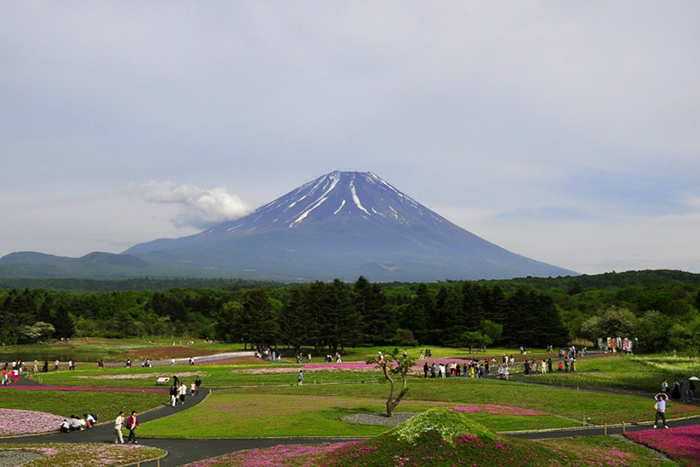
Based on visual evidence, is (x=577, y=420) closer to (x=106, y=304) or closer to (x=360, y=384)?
(x=360, y=384)

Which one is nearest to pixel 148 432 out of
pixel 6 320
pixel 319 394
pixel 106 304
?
pixel 319 394

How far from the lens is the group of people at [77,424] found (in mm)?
30475

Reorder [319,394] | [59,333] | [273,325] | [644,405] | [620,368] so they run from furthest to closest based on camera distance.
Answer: [59,333] → [273,325] → [620,368] → [319,394] → [644,405]

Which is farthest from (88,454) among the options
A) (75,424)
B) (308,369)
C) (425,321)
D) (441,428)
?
(425,321)

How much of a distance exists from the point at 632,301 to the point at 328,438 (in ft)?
314

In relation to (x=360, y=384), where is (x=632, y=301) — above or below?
above

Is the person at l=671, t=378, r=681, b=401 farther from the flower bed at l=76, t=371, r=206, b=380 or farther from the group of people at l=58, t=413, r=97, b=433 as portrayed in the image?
the flower bed at l=76, t=371, r=206, b=380

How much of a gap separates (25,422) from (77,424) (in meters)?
3.34

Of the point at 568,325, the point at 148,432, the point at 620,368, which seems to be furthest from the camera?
the point at 568,325

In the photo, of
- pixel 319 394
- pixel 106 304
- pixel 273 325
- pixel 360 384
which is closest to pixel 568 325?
pixel 273 325

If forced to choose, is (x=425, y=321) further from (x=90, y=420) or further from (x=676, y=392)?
(x=90, y=420)

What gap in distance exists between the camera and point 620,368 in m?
55.3

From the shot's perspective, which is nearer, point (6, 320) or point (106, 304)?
point (6, 320)

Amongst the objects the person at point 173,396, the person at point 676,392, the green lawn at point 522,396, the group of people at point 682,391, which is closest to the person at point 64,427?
the person at point 173,396
